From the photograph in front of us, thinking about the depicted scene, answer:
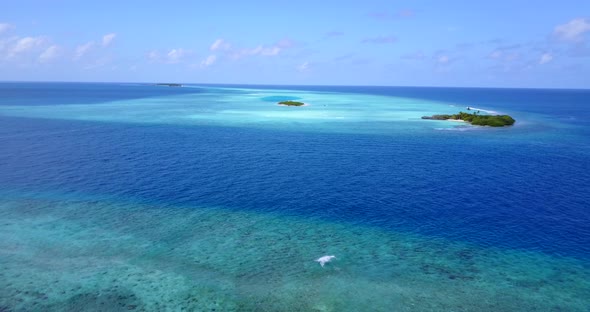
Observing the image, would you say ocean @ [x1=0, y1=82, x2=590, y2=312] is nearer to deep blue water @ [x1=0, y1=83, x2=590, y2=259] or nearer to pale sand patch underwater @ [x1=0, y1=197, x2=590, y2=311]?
pale sand patch underwater @ [x1=0, y1=197, x2=590, y2=311]

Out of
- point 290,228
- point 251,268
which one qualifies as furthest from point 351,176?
point 251,268

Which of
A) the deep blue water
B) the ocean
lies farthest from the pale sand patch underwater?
the deep blue water

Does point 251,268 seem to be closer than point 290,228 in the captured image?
Yes

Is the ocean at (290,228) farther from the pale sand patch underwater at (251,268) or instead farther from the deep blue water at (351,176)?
the deep blue water at (351,176)

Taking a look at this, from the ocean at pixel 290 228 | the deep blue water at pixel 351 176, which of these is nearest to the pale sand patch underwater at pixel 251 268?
the ocean at pixel 290 228

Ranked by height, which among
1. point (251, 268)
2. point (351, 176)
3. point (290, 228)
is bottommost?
point (251, 268)

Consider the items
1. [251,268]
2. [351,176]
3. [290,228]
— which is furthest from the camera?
[351,176]

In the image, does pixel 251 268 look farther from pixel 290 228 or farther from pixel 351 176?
pixel 351 176
